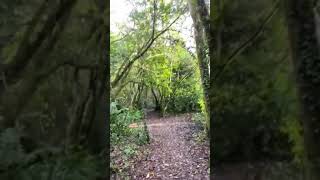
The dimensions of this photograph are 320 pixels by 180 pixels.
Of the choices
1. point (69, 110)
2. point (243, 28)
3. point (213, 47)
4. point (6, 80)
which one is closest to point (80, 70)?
point (69, 110)

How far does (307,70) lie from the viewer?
9.05 feet

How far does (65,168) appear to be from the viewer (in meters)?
2.68

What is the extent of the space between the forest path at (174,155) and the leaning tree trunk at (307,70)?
3.59 meters

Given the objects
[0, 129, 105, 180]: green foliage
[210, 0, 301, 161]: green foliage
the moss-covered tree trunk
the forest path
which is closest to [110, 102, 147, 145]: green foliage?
the forest path

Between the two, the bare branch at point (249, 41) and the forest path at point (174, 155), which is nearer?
the bare branch at point (249, 41)

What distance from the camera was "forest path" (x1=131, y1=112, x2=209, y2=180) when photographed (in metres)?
6.38

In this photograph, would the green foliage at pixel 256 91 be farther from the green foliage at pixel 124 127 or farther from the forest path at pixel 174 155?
the green foliage at pixel 124 127

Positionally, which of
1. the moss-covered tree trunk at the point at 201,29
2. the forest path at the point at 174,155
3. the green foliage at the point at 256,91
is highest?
the moss-covered tree trunk at the point at 201,29

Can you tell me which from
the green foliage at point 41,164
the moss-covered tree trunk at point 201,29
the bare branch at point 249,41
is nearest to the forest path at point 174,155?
the moss-covered tree trunk at point 201,29

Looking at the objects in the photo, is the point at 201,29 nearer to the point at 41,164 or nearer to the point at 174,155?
the point at 174,155

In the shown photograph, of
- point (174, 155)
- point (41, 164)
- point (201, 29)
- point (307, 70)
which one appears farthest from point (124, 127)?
point (307, 70)

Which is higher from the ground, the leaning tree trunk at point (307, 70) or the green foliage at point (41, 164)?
the leaning tree trunk at point (307, 70)

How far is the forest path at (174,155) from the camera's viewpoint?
20.9ft

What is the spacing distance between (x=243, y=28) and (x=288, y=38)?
341 millimetres
